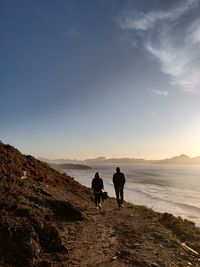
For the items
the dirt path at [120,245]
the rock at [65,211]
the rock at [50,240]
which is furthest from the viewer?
the rock at [65,211]

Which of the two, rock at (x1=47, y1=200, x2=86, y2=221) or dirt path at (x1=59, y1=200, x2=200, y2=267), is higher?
rock at (x1=47, y1=200, x2=86, y2=221)

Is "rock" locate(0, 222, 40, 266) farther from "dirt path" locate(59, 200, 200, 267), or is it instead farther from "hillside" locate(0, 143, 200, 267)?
"dirt path" locate(59, 200, 200, 267)

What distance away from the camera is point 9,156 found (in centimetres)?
2547

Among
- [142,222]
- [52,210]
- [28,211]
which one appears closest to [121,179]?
[142,222]

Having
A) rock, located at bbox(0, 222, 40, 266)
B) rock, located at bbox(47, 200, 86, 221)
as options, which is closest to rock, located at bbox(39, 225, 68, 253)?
rock, located at bbox(0, 222, 40, 266)

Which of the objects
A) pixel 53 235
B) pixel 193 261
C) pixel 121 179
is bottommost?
pixel 193 261

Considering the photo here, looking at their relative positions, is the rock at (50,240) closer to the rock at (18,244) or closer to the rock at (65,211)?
the rock at (18,244)

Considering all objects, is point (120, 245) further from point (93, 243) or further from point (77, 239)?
point (77, 239)

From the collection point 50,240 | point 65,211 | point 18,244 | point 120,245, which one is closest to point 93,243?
point 120,245

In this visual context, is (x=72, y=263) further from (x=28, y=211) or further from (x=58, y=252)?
(x=28, y=211)

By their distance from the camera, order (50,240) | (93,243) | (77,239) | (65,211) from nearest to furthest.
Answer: (50,240) → (93,243) → (77,239) → (65,211)

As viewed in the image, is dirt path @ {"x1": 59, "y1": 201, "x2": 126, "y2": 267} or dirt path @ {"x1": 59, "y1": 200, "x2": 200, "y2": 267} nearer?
dirt path @ {"x1": 59, "y1": 201, "x2": 126, "y2": 267}

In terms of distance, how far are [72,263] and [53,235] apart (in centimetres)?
156

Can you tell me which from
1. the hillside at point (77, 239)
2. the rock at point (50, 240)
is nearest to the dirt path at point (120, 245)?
the hillside at point (77, 239)
